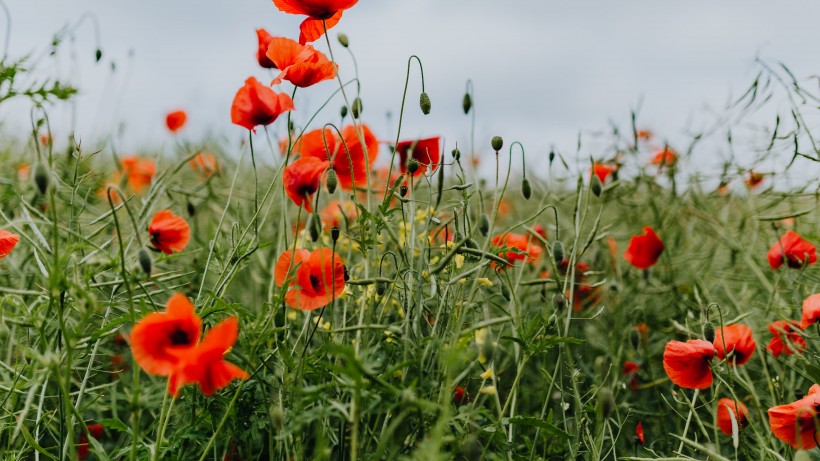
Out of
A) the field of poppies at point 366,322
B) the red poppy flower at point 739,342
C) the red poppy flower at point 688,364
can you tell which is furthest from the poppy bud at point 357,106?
the red poppy flower at point 739,342

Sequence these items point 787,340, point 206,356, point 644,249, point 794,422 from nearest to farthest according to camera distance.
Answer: point 206,356 < point 794,422 < point 787,340 < point 644,249

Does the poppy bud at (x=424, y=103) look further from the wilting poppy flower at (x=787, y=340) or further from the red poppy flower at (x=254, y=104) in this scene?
the wilting poppy flower at (x=787, y=340)

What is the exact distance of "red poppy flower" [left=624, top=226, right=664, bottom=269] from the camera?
1651mm

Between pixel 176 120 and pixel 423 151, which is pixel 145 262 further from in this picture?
pixel 176 120

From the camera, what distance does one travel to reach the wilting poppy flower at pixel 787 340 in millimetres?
1254

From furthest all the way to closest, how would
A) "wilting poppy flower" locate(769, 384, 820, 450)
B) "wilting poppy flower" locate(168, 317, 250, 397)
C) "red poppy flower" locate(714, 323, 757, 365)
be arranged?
"red poppy flower" locate(714, 323, 757, 365) < "wilting poppy flower" locate(769, 384, 820, 450) < "wilting poppy flower" locate(168, 317, 250, 397)

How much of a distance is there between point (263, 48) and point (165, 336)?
0.64m

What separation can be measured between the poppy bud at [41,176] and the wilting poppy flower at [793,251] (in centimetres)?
129

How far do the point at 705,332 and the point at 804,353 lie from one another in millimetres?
431

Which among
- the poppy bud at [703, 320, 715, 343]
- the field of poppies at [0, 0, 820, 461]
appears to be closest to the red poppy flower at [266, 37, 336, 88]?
the field of poppies at [0, 0, 820, 461]

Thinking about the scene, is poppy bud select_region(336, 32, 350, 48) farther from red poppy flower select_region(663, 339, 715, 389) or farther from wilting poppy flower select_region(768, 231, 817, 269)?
wilting poppy flower select_region(768, 231, 817, 269)

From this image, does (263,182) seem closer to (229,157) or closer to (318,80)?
(229,157)

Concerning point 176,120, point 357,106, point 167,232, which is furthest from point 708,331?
point 176,120

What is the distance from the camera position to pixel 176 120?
2.22 m
